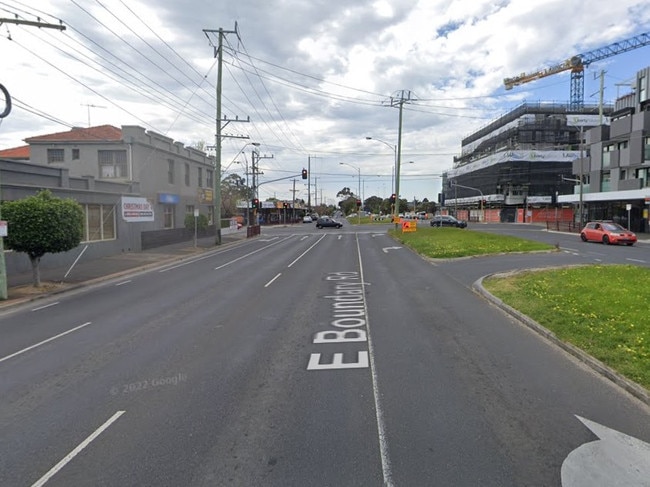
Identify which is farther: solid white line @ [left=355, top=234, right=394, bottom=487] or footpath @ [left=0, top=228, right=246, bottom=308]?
footpath @ [left=0, top=228, right=246, bottom=308]

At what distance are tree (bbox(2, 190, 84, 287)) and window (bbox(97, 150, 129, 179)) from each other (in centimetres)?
1638

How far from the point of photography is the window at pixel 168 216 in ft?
108

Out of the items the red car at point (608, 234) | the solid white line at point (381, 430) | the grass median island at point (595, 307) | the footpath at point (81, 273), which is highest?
the red car at point (608, 234)

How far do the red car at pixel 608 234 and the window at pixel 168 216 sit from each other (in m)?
30.0

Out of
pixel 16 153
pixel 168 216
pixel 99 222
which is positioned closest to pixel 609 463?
pixel 99 222

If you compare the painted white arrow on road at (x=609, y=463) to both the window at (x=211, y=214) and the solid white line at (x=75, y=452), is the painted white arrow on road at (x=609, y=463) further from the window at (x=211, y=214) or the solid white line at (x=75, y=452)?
the window at (x=211, y=214)

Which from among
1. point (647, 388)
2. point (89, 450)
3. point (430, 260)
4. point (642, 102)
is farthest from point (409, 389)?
point (642, 102)

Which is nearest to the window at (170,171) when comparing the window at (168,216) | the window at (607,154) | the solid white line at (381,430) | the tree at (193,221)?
the window at (168,216)

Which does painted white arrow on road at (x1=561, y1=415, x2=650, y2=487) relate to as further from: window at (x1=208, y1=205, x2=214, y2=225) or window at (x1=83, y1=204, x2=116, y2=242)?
window at (x1=208, y1=205, x2=214, y2=225)

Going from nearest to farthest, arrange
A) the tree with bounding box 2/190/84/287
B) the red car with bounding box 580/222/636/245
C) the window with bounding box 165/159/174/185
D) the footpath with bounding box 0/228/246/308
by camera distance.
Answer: the tree with bounding box 2/190/84/287, the footpath with bounding box 0/228/246/308, the red car with bounding box 580/222/636/245, the window with bounding box 165/159/174/185

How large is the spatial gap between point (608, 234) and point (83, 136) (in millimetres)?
35275

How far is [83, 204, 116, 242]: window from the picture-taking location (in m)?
21.6

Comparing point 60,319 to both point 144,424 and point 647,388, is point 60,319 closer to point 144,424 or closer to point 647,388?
point 144,424

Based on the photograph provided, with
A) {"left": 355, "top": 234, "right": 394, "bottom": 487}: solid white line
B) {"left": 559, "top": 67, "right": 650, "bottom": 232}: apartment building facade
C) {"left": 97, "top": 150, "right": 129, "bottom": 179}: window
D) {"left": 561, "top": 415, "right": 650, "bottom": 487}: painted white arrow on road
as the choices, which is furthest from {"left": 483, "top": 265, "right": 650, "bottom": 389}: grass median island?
{"left": 559, "top": 67, "right": 650, "bottom": 232}: apartment building facade
